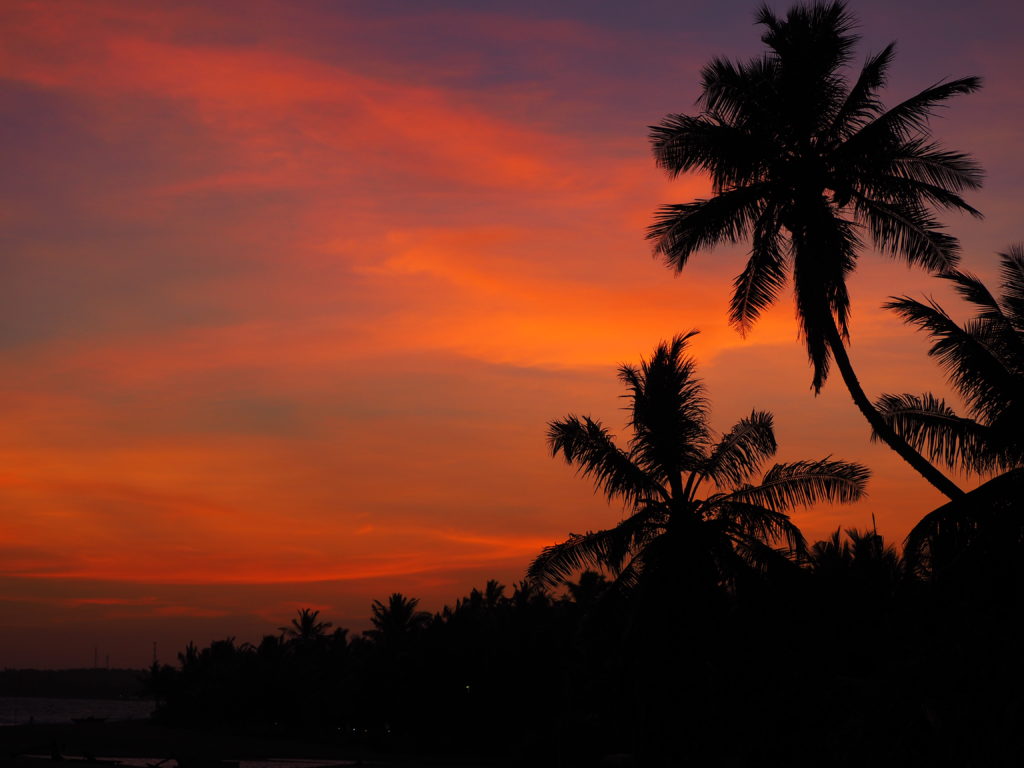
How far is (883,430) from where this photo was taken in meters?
16.0

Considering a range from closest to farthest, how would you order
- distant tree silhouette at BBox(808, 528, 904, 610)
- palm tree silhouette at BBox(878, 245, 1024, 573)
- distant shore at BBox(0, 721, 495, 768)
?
palm tree silhouette at BBox(878, 245, 1024, 573), distant tree silhouette at BBox(808, 528, 904, 610), distant shore at BBox(0, 721, 495, 768)

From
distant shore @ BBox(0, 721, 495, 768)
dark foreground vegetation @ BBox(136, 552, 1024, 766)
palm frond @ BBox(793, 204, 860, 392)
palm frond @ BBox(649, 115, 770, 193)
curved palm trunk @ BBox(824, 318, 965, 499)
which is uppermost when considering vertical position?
palm frond @ BBox(649, 115, 770, 193)

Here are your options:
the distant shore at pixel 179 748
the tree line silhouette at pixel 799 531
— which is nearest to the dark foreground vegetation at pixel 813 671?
the tree line silhouette at pixel 799 531

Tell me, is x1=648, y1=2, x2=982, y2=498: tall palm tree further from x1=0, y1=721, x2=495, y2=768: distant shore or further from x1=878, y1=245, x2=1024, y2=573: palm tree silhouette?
x1=0, y1=721, x2=495, y2=768: distant shore

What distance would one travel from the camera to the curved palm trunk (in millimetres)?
15836

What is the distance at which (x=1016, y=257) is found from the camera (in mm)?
16547

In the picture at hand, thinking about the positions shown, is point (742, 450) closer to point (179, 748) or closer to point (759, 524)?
point (759, 524)

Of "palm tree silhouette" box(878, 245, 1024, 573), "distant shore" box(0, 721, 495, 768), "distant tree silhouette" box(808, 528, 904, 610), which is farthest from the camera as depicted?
"distant shore" box(0, 721, 495, 768)

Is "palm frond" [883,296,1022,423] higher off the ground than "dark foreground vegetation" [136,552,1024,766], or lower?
higher

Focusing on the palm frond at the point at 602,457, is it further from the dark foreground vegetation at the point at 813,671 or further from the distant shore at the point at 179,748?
the distant shore at the point at 179,748

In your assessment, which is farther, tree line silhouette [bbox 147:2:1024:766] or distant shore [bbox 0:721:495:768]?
distant shore [bbox 0:721:495:768]

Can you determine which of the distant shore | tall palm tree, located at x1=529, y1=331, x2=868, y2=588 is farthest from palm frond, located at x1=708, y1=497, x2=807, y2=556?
the distant shore

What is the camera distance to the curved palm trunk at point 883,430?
15836 mm

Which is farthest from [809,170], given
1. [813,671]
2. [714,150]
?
[813,671]
